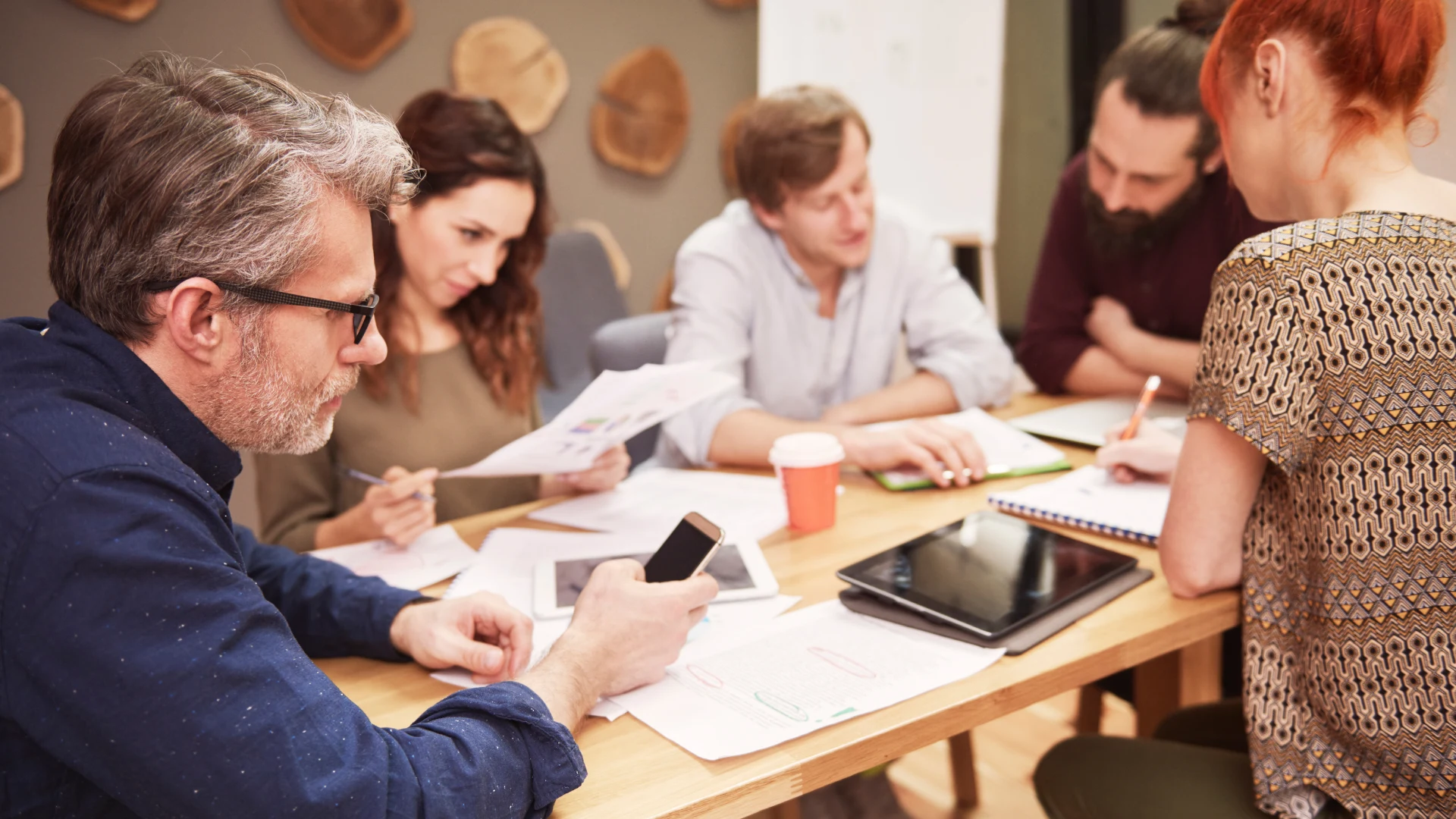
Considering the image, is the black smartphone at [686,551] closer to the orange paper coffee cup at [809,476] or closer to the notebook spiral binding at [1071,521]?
the orange paper coffee cup at [809,476]

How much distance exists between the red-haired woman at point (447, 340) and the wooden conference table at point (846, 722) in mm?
299

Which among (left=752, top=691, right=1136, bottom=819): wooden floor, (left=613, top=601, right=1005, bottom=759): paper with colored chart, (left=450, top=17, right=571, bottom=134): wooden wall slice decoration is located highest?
(left=450, top=17, right=571, bottom=134): wooden wall slice decoration

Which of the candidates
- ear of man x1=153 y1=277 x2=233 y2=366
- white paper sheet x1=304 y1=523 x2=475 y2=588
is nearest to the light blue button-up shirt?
white paper sheet x1=304 y1=523 x2=475 y2=588

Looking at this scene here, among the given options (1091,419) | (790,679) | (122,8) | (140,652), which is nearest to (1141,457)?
(1091,419)

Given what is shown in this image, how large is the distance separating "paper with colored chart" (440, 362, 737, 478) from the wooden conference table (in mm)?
124

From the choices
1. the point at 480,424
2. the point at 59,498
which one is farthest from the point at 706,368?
the point at 59,498

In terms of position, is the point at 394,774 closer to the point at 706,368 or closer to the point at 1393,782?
the point at 706,368

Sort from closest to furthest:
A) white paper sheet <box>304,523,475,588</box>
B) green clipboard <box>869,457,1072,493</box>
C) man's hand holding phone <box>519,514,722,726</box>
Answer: man's hand holding phone <box>519,514,722,726</box>, white paper sheet <box>304,523,475,588</box>, green clipboard <box>869,457,1072,493</box>

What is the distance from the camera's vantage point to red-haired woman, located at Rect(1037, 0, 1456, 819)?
3.28 ft

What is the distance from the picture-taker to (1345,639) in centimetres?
105

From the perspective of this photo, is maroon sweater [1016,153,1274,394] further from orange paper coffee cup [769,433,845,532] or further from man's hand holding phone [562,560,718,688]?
man's hand holding phone [562,560,718,688]

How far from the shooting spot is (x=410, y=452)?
1781mm

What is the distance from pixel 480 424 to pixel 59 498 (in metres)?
1.20

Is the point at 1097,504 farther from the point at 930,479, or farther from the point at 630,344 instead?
the point at 630,344
